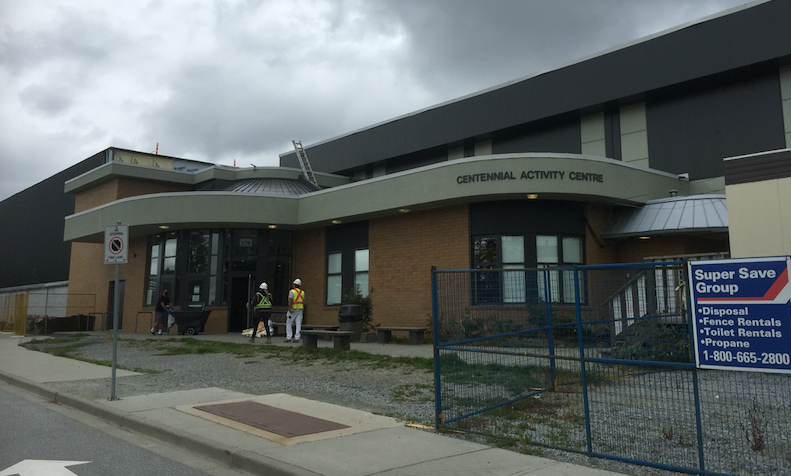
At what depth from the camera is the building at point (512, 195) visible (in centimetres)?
1906

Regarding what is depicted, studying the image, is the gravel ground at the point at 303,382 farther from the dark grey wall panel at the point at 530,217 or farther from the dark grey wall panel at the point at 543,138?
the dark grey wall panel at the point at 543,138

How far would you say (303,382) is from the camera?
11.3 meters

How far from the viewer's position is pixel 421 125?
2934 centimetres

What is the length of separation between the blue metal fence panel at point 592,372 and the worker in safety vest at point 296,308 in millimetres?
10735

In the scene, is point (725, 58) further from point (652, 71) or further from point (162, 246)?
point (162, 246)

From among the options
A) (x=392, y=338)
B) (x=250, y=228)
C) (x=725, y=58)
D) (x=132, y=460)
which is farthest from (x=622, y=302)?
(x=250, y=228)

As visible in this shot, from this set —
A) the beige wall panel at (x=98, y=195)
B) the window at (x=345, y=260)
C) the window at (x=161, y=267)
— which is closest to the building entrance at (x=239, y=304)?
the window at (x=161, y=267)

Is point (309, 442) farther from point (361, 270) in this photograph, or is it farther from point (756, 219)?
point (361, 270)

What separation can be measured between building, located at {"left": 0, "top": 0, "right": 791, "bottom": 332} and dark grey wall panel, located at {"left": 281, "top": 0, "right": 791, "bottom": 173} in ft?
0.18

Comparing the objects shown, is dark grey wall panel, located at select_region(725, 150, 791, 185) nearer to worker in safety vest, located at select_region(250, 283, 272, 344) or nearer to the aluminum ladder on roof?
worker in safety vest, located at select_region(250, 283, 272, 344)

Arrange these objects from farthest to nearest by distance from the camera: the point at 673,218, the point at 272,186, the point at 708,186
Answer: the point at 272,186
the point at 708,186
the point at 673,218

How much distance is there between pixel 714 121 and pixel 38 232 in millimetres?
48782

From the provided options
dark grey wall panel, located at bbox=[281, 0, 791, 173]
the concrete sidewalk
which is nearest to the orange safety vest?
the concrete sidewalk

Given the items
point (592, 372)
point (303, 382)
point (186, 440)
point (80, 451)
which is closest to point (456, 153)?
point (303, 382)
